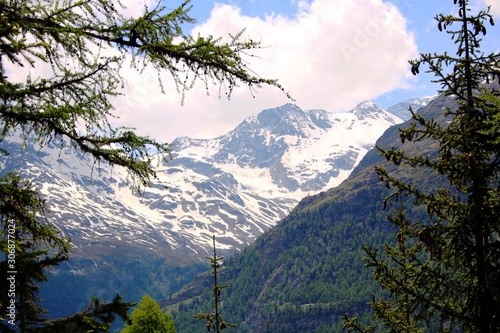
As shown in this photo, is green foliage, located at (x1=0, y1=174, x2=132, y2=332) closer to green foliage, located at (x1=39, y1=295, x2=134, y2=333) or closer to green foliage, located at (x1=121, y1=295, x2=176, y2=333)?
green foliage, located at (x1=39, y1=295, x2=134, y2=333)

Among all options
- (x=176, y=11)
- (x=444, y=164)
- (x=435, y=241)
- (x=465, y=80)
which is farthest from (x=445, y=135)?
(x=176, y=11)

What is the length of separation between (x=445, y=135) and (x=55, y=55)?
1113cm

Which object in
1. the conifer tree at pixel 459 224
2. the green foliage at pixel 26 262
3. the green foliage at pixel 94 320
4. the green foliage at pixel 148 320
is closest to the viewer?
the green foliage at pixel 26 262

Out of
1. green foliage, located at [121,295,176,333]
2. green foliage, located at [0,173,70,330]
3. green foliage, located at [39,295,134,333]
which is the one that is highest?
green foliage, located at [0,173,70,330]

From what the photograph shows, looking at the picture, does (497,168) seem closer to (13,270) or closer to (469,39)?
(469,39)

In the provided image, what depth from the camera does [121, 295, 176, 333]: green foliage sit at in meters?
34.7

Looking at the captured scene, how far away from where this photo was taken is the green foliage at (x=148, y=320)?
114ft

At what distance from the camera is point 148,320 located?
115 ft

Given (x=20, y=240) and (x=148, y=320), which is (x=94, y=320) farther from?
(x=148, y=320)

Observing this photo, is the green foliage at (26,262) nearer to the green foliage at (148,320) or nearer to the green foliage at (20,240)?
the green foliage at (20,240)

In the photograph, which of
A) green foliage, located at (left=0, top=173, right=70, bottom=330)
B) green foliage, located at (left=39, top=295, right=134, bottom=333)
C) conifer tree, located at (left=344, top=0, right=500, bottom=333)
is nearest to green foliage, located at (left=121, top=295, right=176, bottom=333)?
conifer tree, located at (left=344, top=0, right=500, bottom=333)

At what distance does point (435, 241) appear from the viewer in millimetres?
14695

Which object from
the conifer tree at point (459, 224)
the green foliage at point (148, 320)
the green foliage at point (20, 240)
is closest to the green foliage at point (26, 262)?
the green foliage at point (20, 240)

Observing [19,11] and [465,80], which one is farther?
[465,80]
